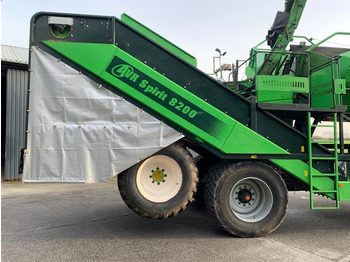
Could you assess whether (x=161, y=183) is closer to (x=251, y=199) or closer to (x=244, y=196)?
(x=244, y=196)

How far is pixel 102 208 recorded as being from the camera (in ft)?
20.1

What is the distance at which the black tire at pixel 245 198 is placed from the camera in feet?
13.7

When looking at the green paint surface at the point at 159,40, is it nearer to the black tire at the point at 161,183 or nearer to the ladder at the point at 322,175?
the black tire at the point at 161,183

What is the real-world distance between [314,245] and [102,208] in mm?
4124

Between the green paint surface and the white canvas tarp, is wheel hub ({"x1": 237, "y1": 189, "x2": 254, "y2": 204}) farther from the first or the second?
the green paint surface

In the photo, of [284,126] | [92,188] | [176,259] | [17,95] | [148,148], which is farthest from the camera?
[17,95]

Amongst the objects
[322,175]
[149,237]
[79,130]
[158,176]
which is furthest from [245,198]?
[79,130]

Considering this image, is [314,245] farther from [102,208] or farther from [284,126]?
[102,208]

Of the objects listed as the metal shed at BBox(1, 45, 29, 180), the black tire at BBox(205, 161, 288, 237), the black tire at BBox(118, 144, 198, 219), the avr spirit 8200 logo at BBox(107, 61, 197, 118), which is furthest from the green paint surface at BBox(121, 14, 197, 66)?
the metal shed at BBox(1, 45, 29, 180)

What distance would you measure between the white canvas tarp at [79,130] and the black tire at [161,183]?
0.60ft

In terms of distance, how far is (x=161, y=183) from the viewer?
13.7 feet

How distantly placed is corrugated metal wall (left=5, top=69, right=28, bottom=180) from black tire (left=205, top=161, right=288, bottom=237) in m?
8.93

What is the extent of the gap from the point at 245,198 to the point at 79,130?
269 cm

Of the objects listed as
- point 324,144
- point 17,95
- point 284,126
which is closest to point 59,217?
point 284,126
